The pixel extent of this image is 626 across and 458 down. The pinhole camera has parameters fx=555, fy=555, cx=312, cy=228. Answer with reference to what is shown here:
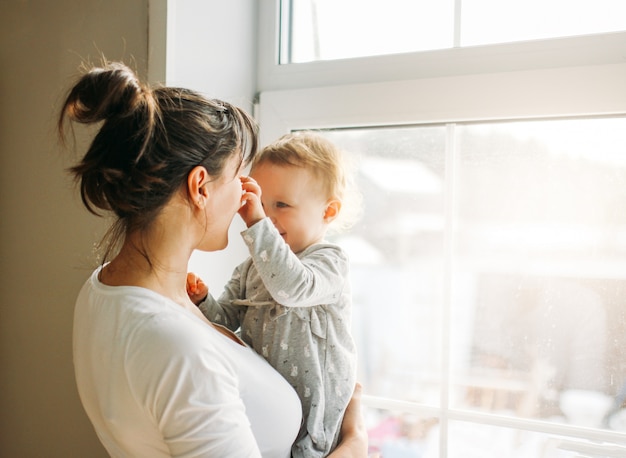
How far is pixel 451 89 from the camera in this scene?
1166 mm

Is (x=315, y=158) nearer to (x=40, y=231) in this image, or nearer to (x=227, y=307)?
(x=227, y=307)

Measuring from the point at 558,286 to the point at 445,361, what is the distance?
11.4 inches

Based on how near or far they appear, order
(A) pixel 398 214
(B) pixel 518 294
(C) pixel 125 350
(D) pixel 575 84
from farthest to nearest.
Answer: (A) pixel 398 214, (B) pixel 518 294, (D) pixel 575 84, (C) pixel 125 350

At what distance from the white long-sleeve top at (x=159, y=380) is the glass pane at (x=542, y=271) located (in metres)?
0.57

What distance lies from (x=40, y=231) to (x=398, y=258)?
2.81 ft

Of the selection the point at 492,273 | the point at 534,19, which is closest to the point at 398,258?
the point at 492,273

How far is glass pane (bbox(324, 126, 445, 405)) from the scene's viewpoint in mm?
1250

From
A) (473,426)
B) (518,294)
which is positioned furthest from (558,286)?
(473,426)

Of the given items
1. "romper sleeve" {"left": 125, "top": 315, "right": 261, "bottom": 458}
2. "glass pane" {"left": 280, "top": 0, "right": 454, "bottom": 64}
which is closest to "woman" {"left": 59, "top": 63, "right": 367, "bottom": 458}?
"romper sleeve" {"left": 125, "top": 315, "right": 261, "bottom": 458}

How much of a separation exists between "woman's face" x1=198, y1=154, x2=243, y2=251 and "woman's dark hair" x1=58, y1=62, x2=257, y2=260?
0.10 feet

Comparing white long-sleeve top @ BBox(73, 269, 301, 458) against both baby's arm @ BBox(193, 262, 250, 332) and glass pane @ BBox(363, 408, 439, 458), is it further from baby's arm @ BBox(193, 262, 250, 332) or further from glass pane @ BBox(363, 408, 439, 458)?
glass pane @ BBox(363, 408, 439, 458)

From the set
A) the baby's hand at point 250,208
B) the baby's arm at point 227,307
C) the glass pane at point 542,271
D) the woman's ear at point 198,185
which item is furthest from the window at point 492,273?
the woman's ear at point 198,185

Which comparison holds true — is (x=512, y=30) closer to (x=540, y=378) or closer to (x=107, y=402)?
(x=540, y=378)

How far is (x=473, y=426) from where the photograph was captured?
1.21 meters
